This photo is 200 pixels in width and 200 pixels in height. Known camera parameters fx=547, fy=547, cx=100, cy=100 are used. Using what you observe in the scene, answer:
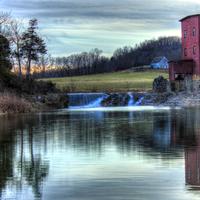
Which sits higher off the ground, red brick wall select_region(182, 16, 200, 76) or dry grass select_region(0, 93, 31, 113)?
red brick wall select_region(182, 16, 200, 76)

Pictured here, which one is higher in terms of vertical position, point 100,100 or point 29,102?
point 100,100

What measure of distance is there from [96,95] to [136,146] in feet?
200

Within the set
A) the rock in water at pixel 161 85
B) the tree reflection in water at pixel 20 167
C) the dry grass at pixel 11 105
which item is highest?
the rock in water at pixel 161 85

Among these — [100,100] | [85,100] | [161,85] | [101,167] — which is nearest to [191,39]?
[161,85]

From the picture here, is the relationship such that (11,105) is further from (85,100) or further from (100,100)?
(100,100)

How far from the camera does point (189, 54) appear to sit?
268ft

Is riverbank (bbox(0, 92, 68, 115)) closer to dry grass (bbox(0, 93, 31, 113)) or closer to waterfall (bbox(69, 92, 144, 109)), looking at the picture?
dry grass (bbox(0, 93, 31, 113))

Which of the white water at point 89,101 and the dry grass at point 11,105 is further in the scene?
the white water at point 89,101

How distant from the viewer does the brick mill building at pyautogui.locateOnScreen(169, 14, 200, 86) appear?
78.9 meters

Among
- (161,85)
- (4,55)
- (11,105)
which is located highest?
(4,55)

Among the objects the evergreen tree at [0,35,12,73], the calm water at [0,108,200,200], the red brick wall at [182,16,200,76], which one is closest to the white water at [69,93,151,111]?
the red brick wall at [182,16,200,76]

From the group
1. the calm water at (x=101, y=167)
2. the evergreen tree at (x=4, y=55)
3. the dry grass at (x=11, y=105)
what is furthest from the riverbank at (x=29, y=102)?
the calm water at (x=101, y=167)

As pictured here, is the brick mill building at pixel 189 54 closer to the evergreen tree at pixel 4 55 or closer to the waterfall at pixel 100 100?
the waterfall at pixel 100 100

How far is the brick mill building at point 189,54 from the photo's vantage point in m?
78.9
